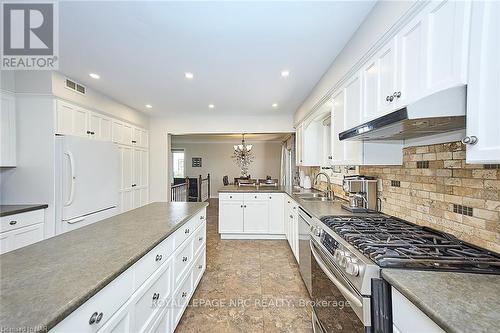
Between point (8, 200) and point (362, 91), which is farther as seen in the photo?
point (8, 200)

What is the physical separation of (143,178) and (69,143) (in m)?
2.18

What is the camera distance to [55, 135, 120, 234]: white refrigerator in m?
2.80

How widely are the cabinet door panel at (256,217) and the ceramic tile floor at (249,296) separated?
0.57 meters

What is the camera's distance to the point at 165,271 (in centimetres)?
157

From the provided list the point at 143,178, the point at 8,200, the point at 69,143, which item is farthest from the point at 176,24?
the point at 143,178

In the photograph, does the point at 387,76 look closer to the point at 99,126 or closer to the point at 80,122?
the point at 80,122

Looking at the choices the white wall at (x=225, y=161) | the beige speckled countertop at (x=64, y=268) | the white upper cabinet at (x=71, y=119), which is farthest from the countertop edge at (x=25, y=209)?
the white wall at (x=225, y=161)

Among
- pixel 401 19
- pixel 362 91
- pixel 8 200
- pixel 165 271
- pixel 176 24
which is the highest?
pixel 176 24

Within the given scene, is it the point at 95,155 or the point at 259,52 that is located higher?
the point at 259,52

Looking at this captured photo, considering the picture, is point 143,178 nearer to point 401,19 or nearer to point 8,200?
point 8,200

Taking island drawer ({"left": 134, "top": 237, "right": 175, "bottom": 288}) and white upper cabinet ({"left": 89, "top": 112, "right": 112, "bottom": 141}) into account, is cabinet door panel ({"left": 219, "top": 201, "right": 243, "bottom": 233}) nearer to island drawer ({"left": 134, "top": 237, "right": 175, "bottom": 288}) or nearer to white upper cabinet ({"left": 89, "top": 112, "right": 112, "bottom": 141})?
white upper cabinet ({"left": 89, "top": 112, "right": 112, "bottom": 141})

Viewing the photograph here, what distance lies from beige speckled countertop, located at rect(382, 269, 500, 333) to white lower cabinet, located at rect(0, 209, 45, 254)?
3241mm

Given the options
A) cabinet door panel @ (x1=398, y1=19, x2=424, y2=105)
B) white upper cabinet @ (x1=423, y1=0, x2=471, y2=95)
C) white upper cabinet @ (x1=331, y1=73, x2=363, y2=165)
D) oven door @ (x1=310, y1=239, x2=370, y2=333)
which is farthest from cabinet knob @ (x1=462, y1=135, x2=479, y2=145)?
white upper cabinet @ (x1=331, y1=73, x2=363, y2=165)

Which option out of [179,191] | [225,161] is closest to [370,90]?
[179,191]
